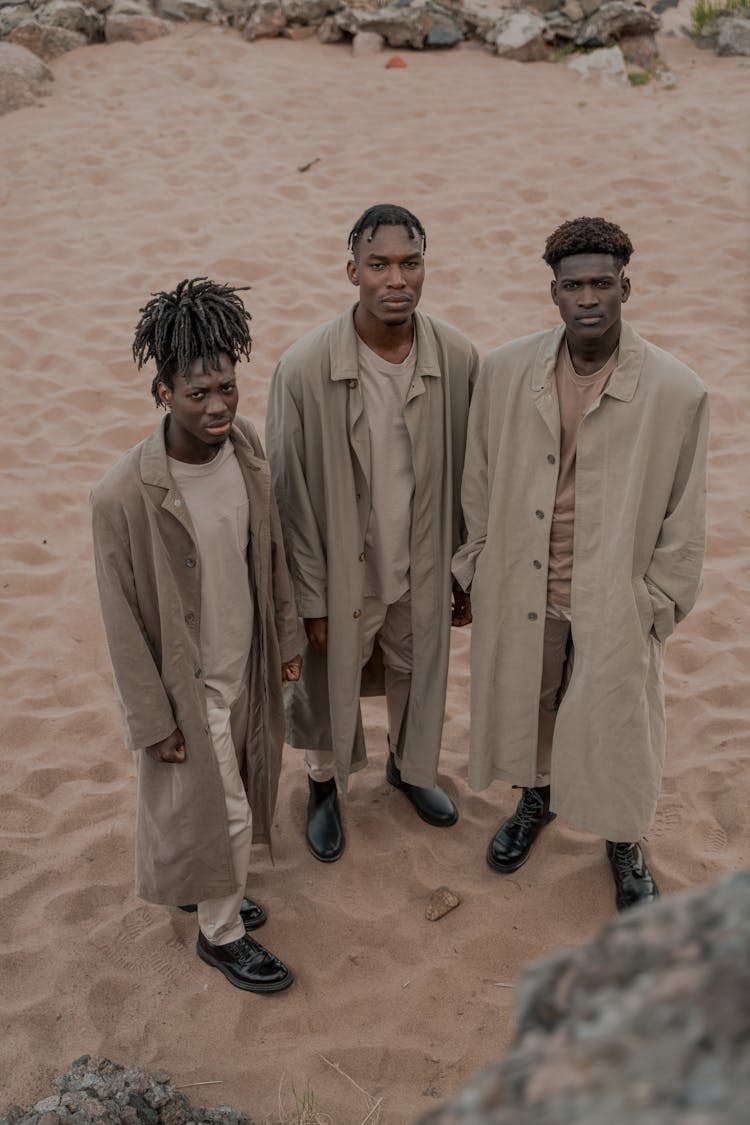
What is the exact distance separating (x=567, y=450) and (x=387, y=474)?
0.56 meters

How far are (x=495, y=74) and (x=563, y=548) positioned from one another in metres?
8.50

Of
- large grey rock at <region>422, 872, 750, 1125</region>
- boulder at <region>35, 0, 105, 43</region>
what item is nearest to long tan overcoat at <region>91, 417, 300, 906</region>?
large grey rock at <region>422, 872, 750, 1125</region>

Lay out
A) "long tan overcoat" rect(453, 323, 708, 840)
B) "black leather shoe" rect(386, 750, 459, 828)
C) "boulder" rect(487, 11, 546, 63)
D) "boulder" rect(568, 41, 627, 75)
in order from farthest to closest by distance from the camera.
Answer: "boulder" rect(487, 11, 546, 63) < "boulder" rect(568, 41, 627, 75) < "black leather shoe" rect(386, 750, 459, 828) < "long tan overcoat" rect(453, 323, 708, 840)

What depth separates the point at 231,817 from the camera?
3.02m

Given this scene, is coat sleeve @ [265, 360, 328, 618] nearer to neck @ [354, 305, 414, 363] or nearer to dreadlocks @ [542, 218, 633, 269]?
neck @ [354, 305, 414, 363]

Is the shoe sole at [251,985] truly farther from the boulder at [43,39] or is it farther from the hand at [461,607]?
the boulder at [43,39]

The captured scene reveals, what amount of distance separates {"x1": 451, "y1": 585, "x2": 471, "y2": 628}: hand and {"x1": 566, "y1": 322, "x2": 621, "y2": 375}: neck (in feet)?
3.05

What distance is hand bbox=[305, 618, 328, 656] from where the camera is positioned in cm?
340

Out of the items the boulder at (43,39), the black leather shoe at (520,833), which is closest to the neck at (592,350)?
the black leather shoe at (520,833)

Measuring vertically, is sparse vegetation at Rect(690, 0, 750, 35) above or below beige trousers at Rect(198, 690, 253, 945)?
above

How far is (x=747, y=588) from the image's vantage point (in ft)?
15.8

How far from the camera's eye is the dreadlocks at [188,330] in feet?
8.73

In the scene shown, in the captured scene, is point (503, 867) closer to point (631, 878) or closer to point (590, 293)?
point (631, 878)

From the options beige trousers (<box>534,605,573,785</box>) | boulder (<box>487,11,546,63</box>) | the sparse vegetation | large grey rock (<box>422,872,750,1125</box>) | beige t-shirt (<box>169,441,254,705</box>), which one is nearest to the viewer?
large grey rock (<box>422,872,750,1125</box>)
